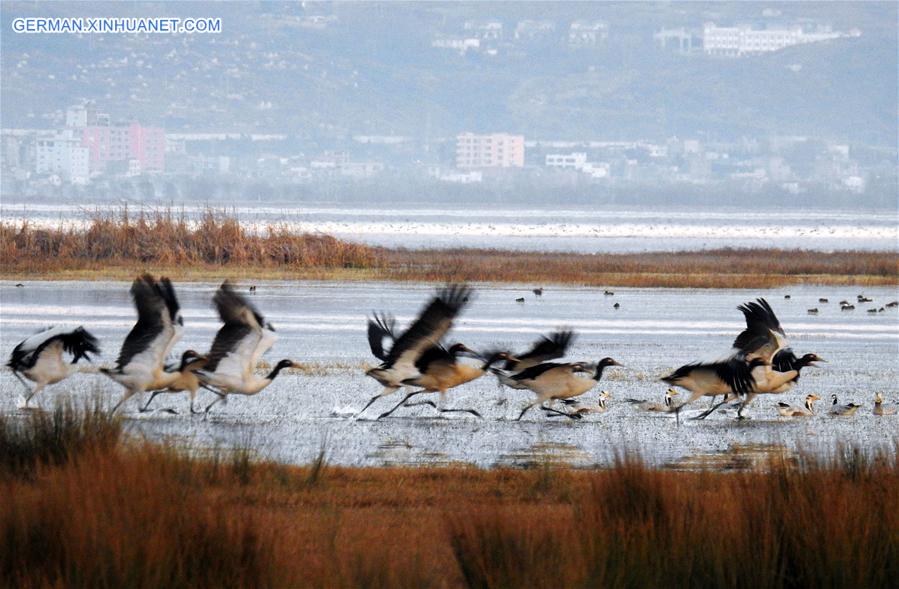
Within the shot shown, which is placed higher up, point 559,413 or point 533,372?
point 533,372

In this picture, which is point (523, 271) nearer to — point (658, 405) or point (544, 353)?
point (658, 405)

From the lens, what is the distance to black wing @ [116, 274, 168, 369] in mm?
10844

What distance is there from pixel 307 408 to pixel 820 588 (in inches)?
327

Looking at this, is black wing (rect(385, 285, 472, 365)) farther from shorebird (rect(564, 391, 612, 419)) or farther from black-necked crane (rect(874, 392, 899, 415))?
black-necked crane (rect(874, 392, 899, 415))

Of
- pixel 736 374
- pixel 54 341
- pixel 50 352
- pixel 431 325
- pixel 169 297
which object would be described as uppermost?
pixel 169 297

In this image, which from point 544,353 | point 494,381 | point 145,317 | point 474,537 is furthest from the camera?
A: point 494,381

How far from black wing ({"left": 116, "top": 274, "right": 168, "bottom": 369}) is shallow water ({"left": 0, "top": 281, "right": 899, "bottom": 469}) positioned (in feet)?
1.28

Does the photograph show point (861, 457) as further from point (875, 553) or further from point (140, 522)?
point (140, 522)

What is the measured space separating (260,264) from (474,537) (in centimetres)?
3179

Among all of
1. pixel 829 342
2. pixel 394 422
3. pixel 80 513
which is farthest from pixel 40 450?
pixel 829 342

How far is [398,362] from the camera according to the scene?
1250cm

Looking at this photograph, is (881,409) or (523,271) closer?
(881,409)

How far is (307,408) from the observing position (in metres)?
13.7

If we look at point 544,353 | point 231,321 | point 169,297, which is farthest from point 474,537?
point 544,353
